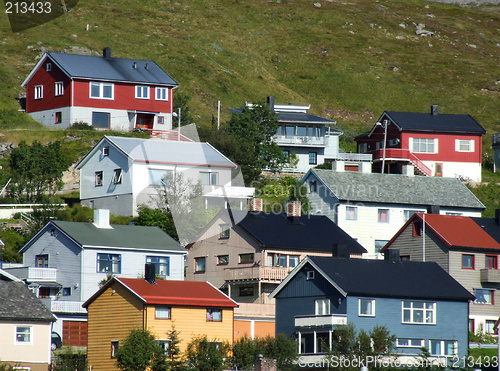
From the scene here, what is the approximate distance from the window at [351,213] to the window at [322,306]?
20.9 m

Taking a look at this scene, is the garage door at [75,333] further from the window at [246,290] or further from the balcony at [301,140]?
the balcony at [301,140]

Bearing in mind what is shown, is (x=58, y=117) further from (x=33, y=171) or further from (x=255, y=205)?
(x=255, y=205)

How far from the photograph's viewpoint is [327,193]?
69.8 m

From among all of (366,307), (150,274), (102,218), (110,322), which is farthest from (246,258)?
(110,322)

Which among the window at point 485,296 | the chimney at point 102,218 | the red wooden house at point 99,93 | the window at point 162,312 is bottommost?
the window at point 162,312

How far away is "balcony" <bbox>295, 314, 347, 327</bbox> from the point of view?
46.2 metres

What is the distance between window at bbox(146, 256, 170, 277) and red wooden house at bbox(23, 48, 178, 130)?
30.9m

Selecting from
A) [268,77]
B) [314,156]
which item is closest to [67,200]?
[314,156]

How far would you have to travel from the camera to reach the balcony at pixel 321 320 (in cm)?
4619

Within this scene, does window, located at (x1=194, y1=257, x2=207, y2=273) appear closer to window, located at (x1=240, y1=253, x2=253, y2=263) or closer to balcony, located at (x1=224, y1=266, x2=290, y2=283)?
window, located at (x1=240, y1=253, x2=253, y2=263)

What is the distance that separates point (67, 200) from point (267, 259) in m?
22.7

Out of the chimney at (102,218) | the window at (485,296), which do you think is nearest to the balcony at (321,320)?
the window at (485,296)

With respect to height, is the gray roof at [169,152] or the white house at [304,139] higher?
the white house at [304,139]

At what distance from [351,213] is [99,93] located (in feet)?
99.3
